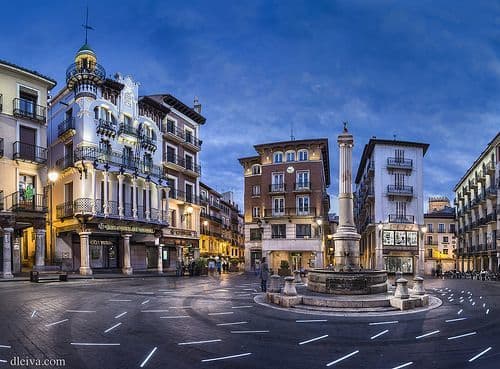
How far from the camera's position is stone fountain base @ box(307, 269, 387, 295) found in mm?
19359

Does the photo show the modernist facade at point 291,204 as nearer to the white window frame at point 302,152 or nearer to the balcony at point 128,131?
the white window frame at point 302,152

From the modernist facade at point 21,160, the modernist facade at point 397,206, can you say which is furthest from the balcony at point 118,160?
the modernist facade at point 397,206

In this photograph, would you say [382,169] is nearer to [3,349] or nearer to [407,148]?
[407,148]

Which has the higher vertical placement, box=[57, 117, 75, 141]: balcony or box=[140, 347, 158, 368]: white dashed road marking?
box=[57, 117, 75, 141]: balcony

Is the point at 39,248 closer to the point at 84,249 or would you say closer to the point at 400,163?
the point at 84,249

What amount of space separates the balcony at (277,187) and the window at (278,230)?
4.50 m

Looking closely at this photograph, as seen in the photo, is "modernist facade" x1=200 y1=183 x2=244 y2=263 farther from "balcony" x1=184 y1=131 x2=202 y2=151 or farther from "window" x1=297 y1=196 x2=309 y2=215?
"window" x1=297 y1=196 x2=309 y2=215

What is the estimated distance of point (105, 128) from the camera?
131ft

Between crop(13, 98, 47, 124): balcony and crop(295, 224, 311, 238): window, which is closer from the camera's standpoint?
crop(13, 98, 47, 124): balcony

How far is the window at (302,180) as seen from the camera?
185ft

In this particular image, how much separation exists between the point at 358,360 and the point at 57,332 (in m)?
7.85

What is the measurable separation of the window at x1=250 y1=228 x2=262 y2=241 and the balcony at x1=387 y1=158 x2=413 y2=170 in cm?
1926

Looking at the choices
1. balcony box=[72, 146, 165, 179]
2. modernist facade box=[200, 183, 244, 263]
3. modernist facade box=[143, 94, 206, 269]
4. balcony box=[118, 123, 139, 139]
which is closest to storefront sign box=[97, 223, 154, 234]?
modernist facade box=[143, 94, 206, 269]

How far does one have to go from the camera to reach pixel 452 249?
275ft
